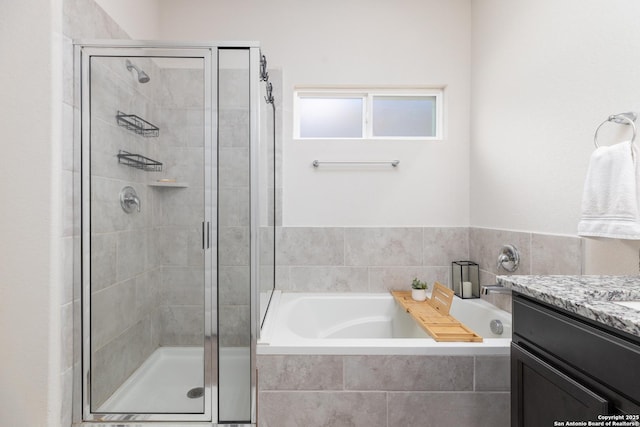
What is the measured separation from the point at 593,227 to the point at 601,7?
0.92m

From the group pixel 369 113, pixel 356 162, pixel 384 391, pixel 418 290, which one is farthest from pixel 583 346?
pixel 369 113

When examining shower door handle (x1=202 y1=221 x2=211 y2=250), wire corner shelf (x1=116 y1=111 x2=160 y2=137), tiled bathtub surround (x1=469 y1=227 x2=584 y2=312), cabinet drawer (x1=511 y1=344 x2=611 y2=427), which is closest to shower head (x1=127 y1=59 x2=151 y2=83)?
wire corner shelf (x1=116 y1=111 x2=160 y2=137)

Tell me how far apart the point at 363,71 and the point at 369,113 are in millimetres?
300

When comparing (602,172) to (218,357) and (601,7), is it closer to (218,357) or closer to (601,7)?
(601,7)

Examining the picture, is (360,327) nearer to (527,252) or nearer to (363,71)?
(527,252)

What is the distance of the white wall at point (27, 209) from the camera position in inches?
50.6

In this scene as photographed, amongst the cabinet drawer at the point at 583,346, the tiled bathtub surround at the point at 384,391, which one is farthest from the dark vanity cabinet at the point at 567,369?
the tiled bathtub surround at the point at 384,391

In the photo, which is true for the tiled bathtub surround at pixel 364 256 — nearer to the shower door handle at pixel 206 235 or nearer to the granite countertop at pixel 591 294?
the shower door handle at pixel 206 235

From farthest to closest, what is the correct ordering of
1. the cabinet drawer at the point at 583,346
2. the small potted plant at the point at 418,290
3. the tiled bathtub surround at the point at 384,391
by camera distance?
the small potted plant at the point at 418,290 → the tiled bathtub surround at the point at 384,391 → the cabinet drawer at the point at 583,346

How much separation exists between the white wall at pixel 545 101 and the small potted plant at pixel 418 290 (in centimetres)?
60

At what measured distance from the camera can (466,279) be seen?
2182 millimetres

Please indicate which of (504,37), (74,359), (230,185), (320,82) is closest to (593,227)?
(504,37)

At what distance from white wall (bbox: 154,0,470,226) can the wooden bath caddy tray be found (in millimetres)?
566

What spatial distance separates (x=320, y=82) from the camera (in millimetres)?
2248
